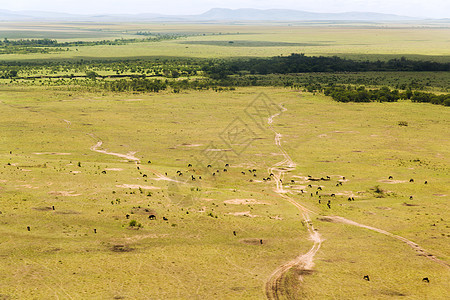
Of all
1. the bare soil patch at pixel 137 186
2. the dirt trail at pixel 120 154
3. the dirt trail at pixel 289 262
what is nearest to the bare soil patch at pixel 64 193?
the bare soil patch at pixel 137 186

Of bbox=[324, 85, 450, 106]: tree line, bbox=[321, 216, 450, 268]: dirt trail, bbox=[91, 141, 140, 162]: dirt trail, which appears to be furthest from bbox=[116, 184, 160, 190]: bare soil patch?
bbox=[324, 85, 450, 106]: tree line

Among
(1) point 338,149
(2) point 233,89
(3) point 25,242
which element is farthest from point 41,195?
(2) point 233,89

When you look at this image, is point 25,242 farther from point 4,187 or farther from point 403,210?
point 403,210

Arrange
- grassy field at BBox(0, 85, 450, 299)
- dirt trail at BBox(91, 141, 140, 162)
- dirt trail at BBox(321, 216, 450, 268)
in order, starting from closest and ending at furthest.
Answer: grassy field at BBox(0, 85, 450, 299) < dirt trail at BBox(321, 216, 450, 268) < dirt trail at BBox(91, 141, 140, 162)

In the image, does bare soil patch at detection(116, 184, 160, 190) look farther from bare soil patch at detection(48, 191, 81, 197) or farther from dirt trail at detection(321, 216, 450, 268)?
dirt trail at detection(321, 216, 450, 268)

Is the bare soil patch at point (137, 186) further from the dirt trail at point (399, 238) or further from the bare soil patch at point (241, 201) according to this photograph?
the dirt trail at point (399, 238)
